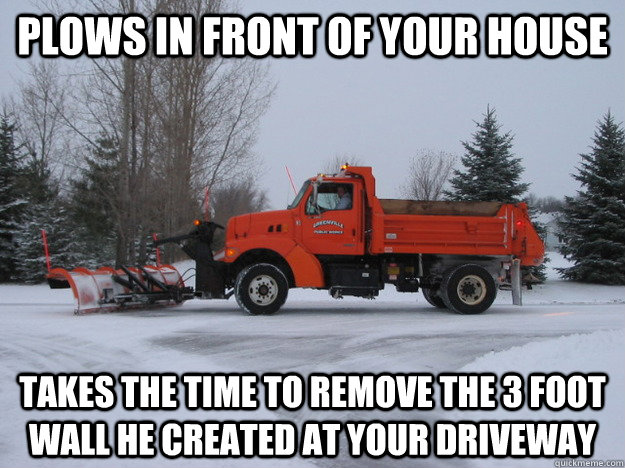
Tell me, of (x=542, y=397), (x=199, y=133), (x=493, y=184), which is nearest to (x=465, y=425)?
(x=542, y=397)

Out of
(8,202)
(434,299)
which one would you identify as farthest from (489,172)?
(8,202)

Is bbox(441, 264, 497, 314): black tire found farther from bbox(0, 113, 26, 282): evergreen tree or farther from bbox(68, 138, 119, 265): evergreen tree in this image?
bbox(0, 113, 26, 282): evergreen tree

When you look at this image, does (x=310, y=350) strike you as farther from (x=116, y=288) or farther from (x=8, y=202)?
(x=8, y=202)

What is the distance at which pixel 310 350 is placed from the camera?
7.79 metres

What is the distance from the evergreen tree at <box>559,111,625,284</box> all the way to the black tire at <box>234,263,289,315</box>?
Answer: 1889cm

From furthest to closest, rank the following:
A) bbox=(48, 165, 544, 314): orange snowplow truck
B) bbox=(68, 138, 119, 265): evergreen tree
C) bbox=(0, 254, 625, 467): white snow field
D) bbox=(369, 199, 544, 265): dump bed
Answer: bbox=(68, 138, 119, 265): evergreen tree, bbox=(369, 199, 544, 265): dump bed, bbox=(48, 165, 544, 314): orange snowplow truck, bbox=(0, 254, 625, 467): white snow field

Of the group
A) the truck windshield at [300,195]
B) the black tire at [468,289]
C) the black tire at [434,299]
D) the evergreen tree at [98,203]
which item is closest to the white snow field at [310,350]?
the black tire at [468,289]

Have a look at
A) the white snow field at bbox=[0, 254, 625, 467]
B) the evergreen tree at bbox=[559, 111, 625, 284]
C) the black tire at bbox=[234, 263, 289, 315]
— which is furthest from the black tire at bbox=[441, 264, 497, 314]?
the evergreen tree at bbox=[559, 111, 625, 284]

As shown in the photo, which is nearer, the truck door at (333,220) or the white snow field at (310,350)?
the white snow field at (310,350)

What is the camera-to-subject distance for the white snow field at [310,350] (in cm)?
478

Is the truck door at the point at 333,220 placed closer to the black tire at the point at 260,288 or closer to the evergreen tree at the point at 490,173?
the black tire at the point at 260,288

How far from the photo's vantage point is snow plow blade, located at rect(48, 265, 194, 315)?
447 inches

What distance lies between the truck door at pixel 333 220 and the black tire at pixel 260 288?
0.91 metres

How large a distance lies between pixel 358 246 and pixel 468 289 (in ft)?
7.92
